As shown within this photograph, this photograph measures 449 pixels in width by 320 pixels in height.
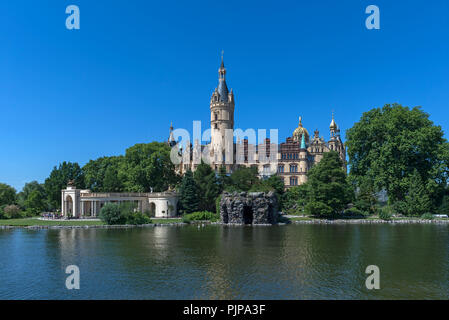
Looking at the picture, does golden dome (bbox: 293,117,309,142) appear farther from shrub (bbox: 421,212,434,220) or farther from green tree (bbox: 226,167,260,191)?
shrub (bbox: 421,212,434,220)

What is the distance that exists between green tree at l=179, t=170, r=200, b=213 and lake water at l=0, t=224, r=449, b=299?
2788cm

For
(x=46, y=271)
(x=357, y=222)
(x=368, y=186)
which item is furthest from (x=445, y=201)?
(x=46, y=271)

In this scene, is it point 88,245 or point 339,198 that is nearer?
point 88,245

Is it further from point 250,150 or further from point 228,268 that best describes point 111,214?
point 250,150

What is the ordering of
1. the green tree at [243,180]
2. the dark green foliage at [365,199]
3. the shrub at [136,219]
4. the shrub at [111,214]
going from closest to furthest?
the shrub at [111,214] → the shrub at [136,219] → the dark green foliage at [365,199] → the green tree at [243,180]

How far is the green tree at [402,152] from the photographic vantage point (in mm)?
60250

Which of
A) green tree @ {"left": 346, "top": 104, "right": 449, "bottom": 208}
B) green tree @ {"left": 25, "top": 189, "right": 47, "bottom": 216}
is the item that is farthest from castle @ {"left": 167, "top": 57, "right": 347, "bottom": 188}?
green tree @ {"left": 25, "top": 189, "right": 47, "bottom": 216}

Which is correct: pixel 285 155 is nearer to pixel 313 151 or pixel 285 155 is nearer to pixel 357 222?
pixel 313 151

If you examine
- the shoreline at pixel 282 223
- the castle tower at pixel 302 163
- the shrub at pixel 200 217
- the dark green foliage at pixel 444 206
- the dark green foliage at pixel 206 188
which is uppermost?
the castle tower at pixel 302 163

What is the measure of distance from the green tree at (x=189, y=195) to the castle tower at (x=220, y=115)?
1162 inches

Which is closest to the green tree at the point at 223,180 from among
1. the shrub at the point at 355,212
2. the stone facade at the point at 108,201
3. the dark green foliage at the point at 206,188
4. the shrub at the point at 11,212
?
the dark green foliage at the point at 206,188

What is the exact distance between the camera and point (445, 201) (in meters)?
60.6

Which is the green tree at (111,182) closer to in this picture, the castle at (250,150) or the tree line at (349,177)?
the tree line at (349,177)
